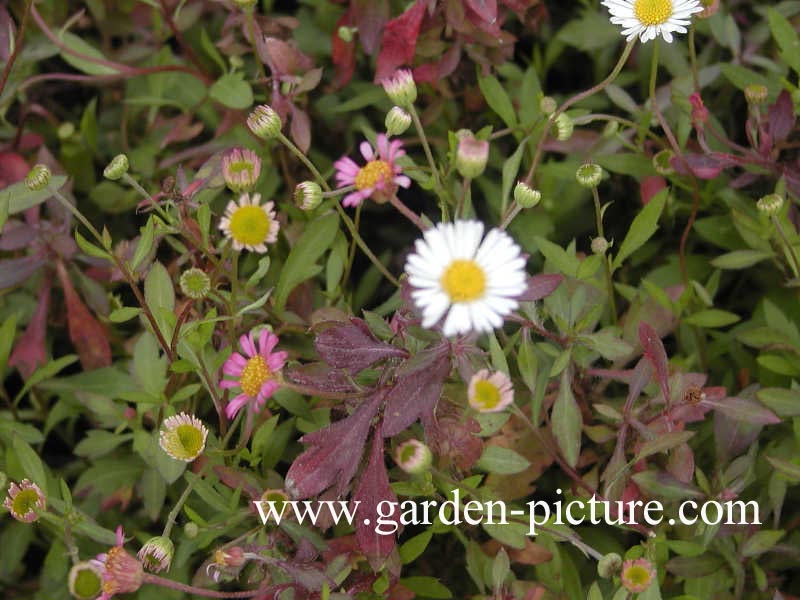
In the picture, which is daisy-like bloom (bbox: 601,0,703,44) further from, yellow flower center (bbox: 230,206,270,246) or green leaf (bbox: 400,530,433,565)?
green leaf (bbox: 400,530,433,565)

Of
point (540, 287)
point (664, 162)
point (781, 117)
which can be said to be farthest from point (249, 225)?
point (781, 117)

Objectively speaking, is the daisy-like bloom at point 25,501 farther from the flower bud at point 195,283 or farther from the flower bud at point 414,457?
the flower bud at point 414,457

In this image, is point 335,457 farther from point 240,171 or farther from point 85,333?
point 85,333

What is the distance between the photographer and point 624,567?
A: 87 centimetres

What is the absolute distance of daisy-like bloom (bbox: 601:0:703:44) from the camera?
3.14 feet

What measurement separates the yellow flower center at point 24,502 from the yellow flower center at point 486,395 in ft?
1.68

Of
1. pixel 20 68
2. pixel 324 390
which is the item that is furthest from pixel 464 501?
pixel 20 68

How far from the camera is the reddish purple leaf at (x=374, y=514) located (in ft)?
3.02

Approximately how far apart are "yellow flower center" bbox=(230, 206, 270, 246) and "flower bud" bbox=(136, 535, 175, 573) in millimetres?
328

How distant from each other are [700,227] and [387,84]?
52 centimetres

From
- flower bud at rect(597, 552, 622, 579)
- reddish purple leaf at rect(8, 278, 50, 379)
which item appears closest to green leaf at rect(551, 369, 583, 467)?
flower bud at rect(597, 552, 622, 579)

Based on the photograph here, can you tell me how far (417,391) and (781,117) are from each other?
0.64 meters

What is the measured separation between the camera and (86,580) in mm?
861

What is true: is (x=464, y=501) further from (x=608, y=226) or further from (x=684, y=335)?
(x=608, y=226)
